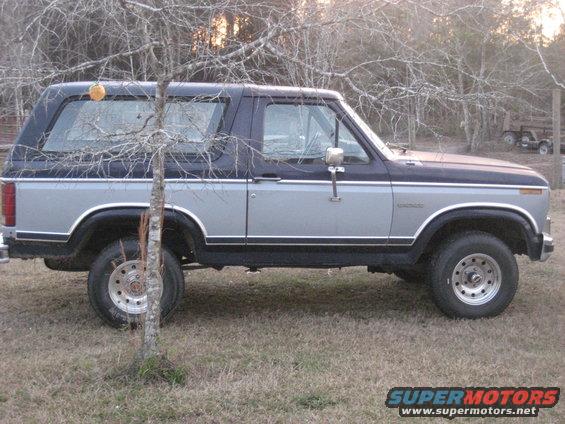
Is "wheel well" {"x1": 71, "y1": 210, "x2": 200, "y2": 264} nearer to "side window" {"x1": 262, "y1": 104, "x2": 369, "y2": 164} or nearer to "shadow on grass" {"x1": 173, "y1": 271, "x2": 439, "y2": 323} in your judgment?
"shadow on grass" {"x1": 173, "y1": 271, "x2": 439, "y2": 323}

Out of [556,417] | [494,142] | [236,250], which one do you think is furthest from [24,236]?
[494,142]

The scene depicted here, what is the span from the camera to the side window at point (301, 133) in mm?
5672

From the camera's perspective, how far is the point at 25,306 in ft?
21.2

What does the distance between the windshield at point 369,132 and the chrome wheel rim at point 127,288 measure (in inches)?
82.9

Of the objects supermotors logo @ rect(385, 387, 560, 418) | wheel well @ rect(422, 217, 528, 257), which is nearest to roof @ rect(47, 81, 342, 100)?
wheel well @ rect(422, 217, 528, 257)

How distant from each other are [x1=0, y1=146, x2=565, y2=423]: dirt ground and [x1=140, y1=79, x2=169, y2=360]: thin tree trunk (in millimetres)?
282

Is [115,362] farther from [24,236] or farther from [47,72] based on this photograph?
[47,72]

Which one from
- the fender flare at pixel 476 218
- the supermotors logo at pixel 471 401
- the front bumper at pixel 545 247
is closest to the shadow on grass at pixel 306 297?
the fender flare at pixel 476 218

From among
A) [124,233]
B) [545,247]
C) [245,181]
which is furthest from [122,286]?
[545,247]

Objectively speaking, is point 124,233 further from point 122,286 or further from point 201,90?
point 201,90

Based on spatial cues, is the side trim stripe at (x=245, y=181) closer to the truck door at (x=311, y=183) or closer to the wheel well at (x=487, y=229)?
the truck door at (x=311, y=183)

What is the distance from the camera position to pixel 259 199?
5570 mm

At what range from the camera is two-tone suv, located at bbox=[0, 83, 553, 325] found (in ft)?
17.8

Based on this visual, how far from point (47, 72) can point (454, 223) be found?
11.5 ft
